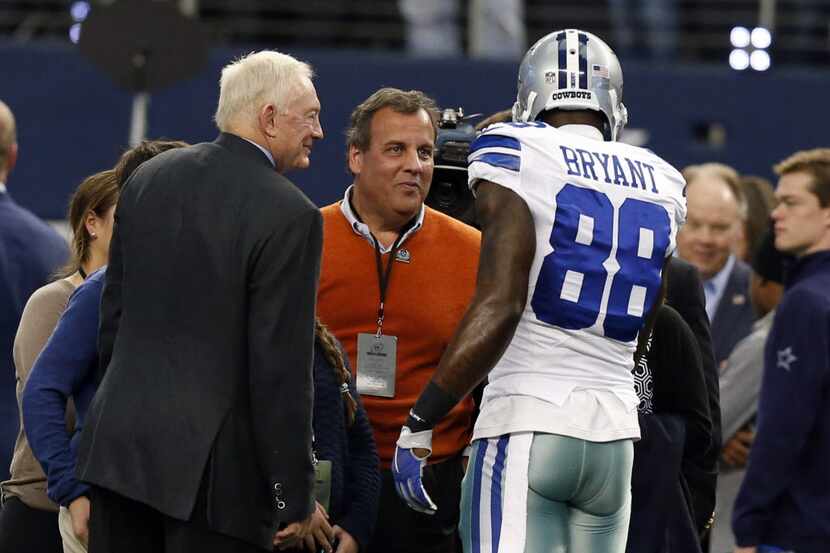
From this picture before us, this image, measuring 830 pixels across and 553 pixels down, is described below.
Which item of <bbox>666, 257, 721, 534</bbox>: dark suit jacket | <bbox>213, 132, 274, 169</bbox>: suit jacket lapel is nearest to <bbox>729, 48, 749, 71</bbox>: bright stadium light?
<bbox>666, 257, 721, 534</bbox>: dark suit jacket

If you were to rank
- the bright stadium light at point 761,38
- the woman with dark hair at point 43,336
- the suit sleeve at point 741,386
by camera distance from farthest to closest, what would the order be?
the bright stadium light at point 761,38 → the suit sleeve at point 741,386 → the woman with dark hair at point 43,336

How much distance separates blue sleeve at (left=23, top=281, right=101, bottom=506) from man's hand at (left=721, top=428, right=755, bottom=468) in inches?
117

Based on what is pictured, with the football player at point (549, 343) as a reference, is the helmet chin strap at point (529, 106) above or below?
above

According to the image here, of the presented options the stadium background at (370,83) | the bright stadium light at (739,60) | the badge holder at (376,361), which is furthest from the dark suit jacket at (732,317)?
the bright stadium light at (739,60)

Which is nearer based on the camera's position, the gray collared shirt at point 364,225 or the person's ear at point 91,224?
the person's ear at point 91,224

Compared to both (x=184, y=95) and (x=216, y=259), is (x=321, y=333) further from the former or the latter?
(x=184, y=95)

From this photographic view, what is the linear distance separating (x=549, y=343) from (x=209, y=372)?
2.69 ft

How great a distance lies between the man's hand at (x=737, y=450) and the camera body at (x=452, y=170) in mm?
1633

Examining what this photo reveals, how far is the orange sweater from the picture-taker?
4762 millimetres

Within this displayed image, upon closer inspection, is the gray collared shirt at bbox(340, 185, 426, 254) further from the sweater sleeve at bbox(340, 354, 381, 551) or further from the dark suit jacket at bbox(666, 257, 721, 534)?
the dark suit jacket at bbox(666, 257, 721, 534)

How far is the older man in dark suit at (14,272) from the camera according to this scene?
219 inches

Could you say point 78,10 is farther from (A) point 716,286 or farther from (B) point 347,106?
(A) point 716,286

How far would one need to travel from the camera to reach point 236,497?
12.3 feet

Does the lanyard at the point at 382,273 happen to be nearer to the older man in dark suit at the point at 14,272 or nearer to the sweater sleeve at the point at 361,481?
the sweater sleeve at the point at 361,481
